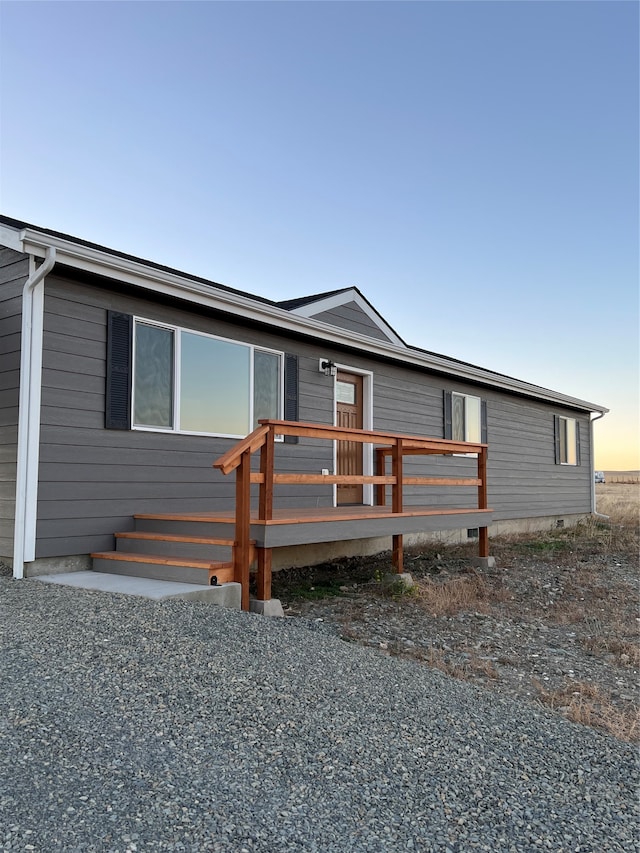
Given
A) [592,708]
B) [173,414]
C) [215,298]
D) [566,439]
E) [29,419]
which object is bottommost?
[592,708]

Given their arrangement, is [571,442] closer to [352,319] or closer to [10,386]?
[352,319]

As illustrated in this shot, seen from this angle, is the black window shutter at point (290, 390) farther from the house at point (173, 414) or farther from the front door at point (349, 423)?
the front door at point (349, 423)

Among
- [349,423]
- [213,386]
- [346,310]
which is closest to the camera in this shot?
[213,386]

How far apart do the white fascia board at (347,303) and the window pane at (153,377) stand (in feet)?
7.95

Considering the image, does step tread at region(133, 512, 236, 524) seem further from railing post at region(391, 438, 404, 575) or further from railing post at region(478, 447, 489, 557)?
railing post at region(478, 447, 489, 557)

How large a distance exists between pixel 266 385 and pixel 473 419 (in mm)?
5226

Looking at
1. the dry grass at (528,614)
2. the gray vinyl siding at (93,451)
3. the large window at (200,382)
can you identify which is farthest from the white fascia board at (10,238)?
the dry grass at (528,614)

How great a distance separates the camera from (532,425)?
13.6 m

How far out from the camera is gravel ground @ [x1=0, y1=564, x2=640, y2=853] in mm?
2010

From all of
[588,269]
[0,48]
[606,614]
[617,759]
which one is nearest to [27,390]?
[617,759]

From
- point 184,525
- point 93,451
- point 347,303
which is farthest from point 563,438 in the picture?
point 93,451

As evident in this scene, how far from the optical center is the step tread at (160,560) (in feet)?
16.2

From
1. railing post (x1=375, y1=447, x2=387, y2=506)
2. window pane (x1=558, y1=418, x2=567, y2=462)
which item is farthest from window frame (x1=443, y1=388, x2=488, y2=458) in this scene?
window pane (x1=558, y1=418, x2=567, y2=462)

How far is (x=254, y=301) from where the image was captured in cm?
712
